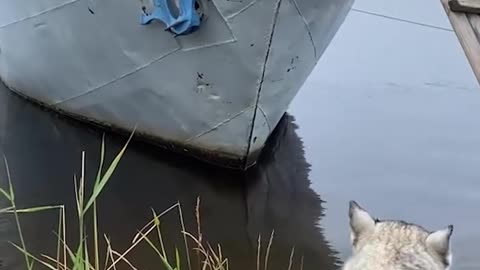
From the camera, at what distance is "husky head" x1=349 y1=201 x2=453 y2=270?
2475 mm

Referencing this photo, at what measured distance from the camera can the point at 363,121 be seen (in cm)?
845

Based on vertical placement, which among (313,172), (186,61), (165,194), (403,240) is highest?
(403,240)

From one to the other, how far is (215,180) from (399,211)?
4.64ft

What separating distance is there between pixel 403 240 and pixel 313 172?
5057 mm

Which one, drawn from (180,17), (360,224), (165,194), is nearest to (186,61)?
(180,17)

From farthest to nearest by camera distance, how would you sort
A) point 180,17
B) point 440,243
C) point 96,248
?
point 180,17 → point 96,248 → point 440,243

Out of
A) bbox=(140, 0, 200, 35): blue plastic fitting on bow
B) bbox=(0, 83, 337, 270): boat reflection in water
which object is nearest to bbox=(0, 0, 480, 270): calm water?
bbox=(0, 83, 337, 270): boat reflection in water

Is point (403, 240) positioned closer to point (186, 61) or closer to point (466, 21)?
point (466, 21)

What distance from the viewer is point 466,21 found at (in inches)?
178

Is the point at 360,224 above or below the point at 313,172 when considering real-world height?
above

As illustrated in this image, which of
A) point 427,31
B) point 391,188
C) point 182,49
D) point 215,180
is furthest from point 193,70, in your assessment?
point 427,31

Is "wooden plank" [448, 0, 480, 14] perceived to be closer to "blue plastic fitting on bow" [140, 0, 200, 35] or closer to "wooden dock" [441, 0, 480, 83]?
"wooden dock" [441, 0, 480, 83]

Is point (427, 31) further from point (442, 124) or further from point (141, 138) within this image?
point (141, 138)

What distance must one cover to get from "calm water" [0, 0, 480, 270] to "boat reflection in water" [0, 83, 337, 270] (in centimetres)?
1
